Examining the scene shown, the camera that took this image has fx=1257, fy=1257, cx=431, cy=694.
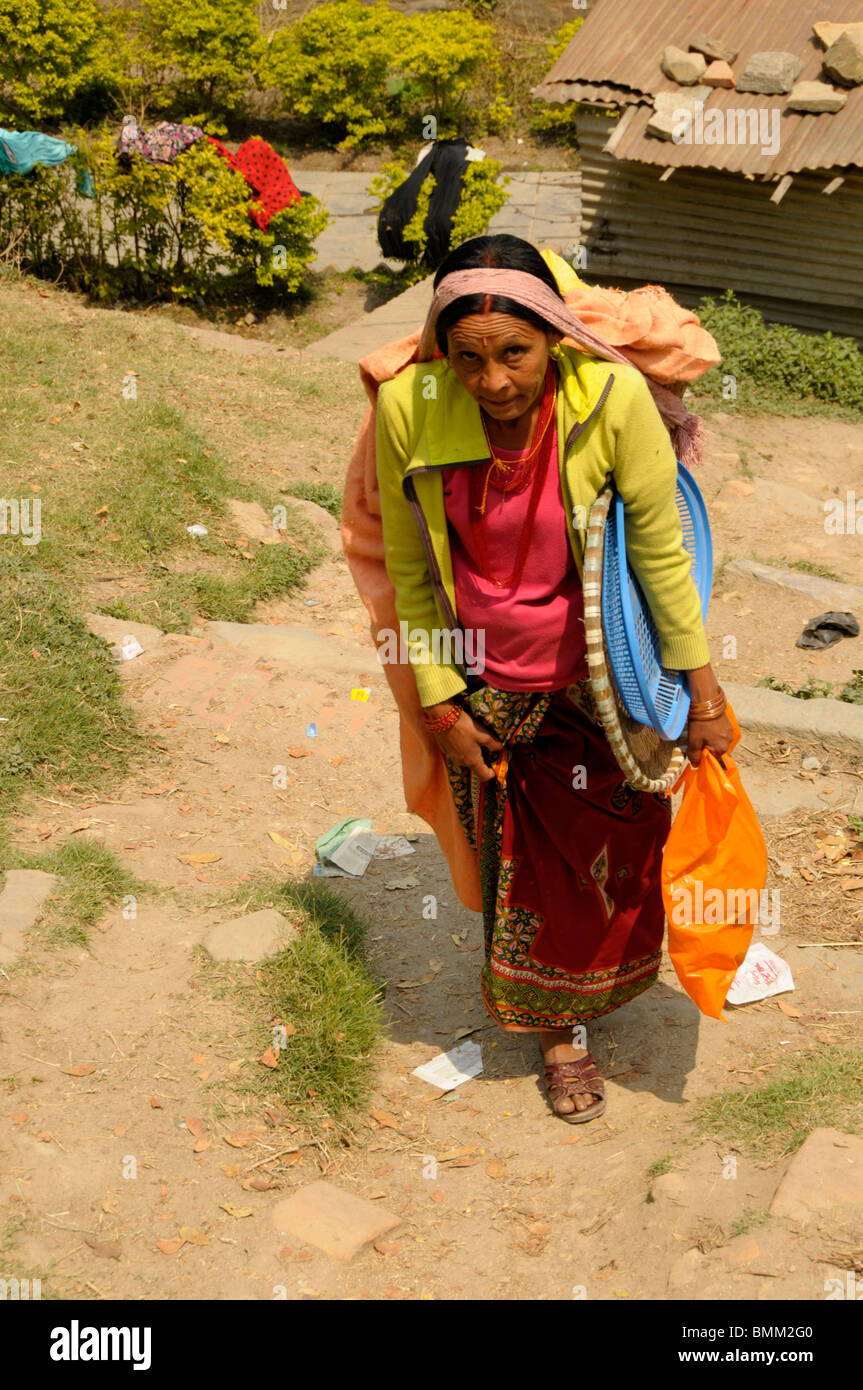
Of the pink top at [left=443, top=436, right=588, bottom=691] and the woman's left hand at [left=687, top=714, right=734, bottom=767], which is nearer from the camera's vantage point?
the pink top at [left=443, top=436, right=588, bottom=691]

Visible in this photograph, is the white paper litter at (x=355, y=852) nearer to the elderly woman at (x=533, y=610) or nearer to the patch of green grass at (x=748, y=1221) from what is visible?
the elderly woman at (x=533, y=610)

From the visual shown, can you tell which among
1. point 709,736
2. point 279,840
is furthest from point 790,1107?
point 279,840

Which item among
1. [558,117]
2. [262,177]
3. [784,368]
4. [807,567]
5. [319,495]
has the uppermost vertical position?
[558,117]

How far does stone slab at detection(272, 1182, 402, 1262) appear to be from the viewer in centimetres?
284

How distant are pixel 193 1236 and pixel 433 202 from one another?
985 cm

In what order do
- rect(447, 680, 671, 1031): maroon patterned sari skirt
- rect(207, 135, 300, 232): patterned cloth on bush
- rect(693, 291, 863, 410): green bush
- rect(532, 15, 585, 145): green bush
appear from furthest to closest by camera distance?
rect(532, 15, 585, 145): green bush, rect(207, 135, 300, 232): patterned cloth on bush, rect(693, 291, 863, 410): green bush, rect(447, 680, 671, 1031): maroon patterned sari skirt

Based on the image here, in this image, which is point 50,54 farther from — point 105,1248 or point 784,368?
point 105,1248

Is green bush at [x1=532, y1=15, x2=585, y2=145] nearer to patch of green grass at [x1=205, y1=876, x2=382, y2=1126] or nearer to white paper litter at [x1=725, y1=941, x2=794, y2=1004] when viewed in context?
white paper litter at [x1=725, y1=941, x2=794, y2=1004]

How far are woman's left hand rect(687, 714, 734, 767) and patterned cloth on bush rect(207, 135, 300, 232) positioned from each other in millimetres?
8580

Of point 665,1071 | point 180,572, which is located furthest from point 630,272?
point 665,1071

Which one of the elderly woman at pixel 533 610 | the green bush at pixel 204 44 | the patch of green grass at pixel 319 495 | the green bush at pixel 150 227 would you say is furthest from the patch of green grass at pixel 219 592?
the green bush at pixel 204 44

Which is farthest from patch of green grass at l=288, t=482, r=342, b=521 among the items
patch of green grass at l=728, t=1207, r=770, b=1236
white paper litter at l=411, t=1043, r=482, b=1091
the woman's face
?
patch of green grass at l=728, t=1207, r=770, b=1236

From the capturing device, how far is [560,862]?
3.07 metres

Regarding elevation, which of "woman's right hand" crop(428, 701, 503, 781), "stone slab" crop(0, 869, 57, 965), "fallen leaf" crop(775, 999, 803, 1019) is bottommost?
"fallen leaf" crop(775, 999, 803, 1019)
